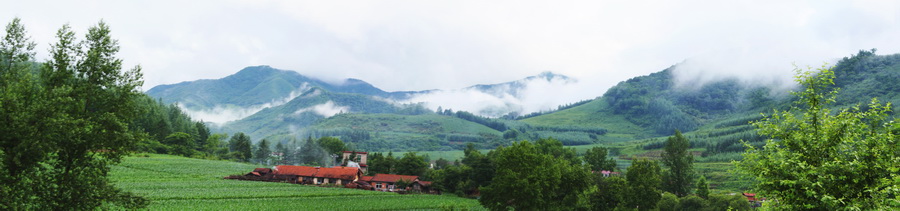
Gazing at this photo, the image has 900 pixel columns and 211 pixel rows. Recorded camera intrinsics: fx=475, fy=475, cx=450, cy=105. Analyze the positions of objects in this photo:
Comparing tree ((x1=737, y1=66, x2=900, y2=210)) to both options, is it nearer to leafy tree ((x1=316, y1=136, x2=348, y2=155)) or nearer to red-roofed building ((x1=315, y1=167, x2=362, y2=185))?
red-roofed building ((x1=315, y1=167, x2=362, y2=185))

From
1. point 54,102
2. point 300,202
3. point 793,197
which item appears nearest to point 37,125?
point 54,102

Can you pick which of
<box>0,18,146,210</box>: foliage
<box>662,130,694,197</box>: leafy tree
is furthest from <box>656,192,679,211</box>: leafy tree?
<box>0,18,146,210</box>: foliage

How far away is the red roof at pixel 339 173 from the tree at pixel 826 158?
92.9m

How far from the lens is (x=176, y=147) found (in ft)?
449

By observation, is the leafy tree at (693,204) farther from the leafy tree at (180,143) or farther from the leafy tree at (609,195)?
the leafy tree at (180,143)

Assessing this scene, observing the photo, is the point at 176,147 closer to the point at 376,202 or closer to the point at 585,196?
the point at 376,202

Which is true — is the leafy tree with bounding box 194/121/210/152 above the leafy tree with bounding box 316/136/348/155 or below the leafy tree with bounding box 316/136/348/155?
above

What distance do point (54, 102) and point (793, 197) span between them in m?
27.4

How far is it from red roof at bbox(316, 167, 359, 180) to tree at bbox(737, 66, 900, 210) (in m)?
92.9

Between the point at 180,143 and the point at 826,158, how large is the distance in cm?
15800

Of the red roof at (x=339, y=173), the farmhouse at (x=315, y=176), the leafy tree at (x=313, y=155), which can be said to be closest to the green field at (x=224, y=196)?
the farmhouse at (x=315, y=176)

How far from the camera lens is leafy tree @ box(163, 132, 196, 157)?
5399 inches

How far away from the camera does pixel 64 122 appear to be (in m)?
19.9

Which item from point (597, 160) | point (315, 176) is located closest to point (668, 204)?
point (597, 160)
